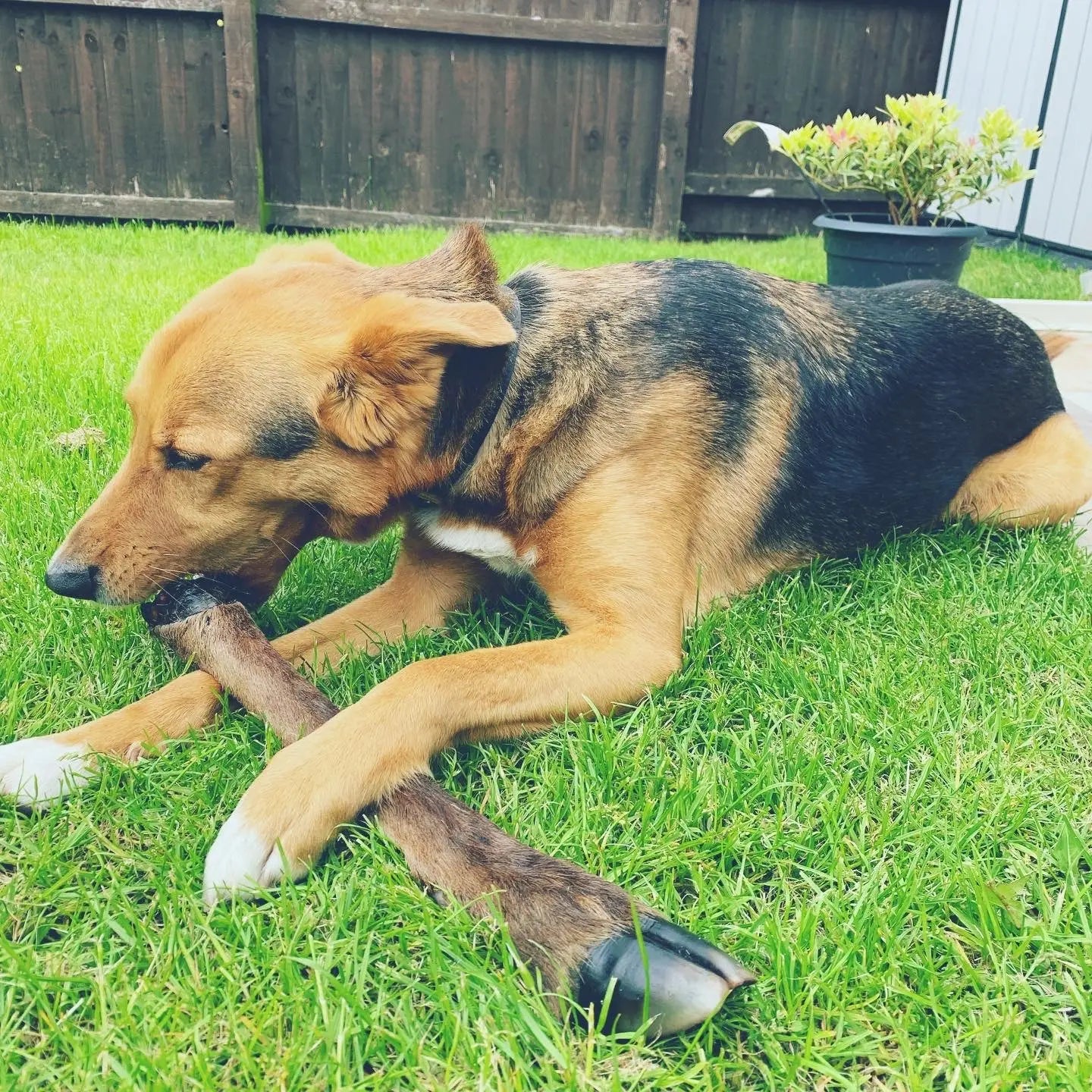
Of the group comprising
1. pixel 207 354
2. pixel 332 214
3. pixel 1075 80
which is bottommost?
pixel 332 214

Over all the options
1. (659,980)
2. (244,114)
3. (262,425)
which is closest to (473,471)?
(262,425)

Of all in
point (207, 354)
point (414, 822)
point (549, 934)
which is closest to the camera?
point (549, 934)

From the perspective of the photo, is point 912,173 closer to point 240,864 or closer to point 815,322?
point 815,322

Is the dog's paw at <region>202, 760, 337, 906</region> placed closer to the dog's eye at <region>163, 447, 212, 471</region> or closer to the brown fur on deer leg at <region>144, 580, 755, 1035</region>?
the brown fur on deer leg at <region>144, 580, 755, 1035</region>

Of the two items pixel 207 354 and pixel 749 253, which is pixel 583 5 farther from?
pixel 207 354

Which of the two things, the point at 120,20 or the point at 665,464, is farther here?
the point at 120,20

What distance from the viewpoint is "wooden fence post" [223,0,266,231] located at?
379 inches

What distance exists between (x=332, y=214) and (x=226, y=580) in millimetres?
8931

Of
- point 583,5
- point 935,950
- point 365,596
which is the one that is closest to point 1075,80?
point 583,5

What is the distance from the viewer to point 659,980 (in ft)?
4.96

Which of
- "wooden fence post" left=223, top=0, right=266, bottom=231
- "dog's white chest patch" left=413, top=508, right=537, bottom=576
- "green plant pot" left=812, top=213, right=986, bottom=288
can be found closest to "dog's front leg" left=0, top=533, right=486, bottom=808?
"dog's white chest patch" left=413, top=508, right=537, bottom=576

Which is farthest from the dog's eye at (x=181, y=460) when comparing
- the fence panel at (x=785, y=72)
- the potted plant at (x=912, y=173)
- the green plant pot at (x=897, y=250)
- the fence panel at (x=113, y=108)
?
the fence panel at (x=785, y=72)

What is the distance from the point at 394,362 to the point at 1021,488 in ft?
7.97

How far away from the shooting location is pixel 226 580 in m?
2.58
